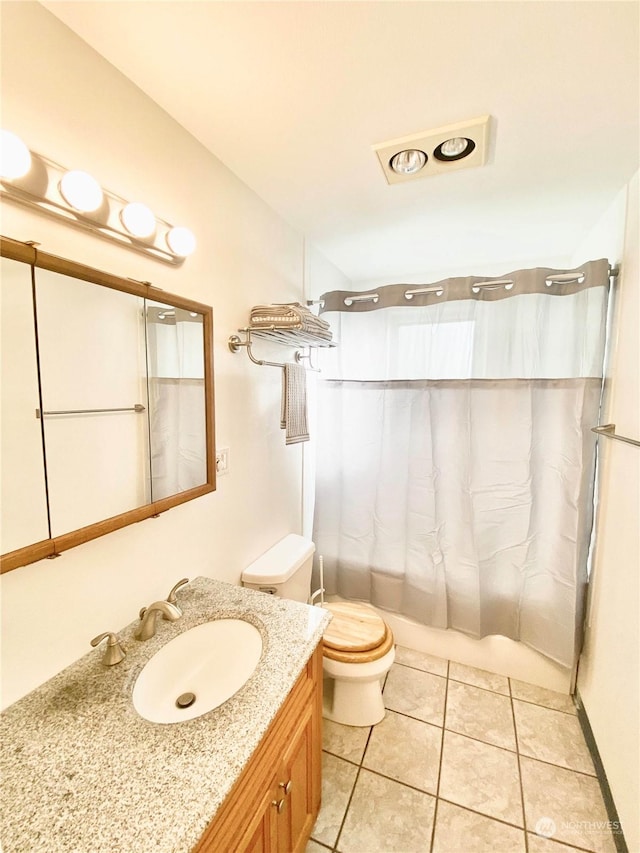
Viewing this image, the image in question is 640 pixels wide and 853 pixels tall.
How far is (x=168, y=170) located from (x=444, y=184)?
1066mm

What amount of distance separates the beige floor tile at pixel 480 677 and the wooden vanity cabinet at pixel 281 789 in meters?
1.03

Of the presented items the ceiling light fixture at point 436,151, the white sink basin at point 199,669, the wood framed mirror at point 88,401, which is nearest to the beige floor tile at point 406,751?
the white sink basin at point 199,669

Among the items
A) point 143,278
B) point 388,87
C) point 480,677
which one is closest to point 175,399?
point 143,278

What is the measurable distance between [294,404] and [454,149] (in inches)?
46.2

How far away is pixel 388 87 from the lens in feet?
3.23

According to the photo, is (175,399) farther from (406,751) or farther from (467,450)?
(406,751)

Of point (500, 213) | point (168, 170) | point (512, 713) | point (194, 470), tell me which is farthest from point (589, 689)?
point (168, 170)

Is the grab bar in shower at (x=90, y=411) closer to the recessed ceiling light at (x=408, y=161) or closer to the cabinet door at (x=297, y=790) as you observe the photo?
the cabinet door at (x=297, y=790)

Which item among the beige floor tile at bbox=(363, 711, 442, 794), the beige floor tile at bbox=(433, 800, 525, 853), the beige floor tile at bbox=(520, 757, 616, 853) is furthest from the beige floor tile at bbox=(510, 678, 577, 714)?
the beige floor tile at bbox=(433, 800, 525, 853)

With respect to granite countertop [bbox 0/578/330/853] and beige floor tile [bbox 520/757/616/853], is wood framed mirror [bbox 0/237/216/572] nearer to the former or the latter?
granite countertop [bbox 0/578/330/853]

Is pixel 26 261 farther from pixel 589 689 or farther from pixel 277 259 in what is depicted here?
pixel 589 689

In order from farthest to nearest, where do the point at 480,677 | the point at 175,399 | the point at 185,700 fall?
1. the point at 480,677
2. the point at 175,399
3. the point at 185,700

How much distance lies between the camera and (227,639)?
109 centimetres

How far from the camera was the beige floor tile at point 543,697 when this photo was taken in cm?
170
